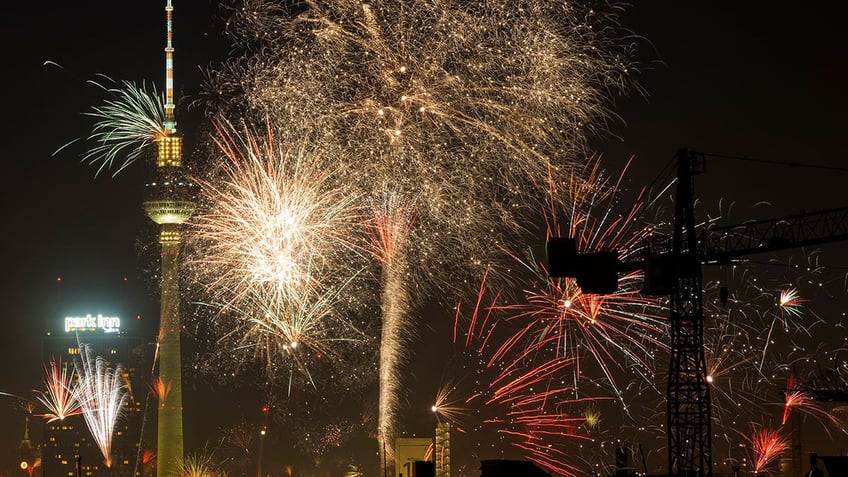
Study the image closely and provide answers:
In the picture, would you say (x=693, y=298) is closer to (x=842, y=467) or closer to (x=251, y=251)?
(x=842, y=467)

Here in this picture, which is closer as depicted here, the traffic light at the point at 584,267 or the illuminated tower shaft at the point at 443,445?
the traffic light at the point at 584,267

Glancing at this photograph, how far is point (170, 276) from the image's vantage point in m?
170

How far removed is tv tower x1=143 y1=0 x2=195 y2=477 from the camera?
545 feet

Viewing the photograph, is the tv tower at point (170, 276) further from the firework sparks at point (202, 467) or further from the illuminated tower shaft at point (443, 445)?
the illuminated tower shaft at point (443, 445)

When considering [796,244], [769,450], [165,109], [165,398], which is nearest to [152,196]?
[165,109]

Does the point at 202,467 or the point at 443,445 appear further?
the point at 202,467

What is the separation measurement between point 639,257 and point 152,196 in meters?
117

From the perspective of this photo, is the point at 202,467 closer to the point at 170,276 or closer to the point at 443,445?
the point at 170,276

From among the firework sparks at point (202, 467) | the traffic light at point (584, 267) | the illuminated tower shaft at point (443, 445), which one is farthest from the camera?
the firework sparks at point (202, 467)

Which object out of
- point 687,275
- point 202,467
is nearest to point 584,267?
point 687,275

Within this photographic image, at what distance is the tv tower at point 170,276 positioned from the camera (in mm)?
166000

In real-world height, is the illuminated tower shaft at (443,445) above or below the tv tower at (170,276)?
below

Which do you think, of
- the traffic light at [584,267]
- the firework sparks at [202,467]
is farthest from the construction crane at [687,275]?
the firework sparks at [202,467]

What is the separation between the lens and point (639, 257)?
206 ft
